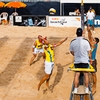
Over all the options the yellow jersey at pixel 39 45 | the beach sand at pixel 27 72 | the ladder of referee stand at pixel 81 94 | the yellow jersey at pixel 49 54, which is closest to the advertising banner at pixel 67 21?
the beach sand at pixel 27 72

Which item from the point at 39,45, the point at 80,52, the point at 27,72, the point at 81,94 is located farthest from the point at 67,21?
the point at 81,94

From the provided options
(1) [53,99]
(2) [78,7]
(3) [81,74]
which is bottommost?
(1) [53,99]

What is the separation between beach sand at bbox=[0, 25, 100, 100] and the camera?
11930 mm

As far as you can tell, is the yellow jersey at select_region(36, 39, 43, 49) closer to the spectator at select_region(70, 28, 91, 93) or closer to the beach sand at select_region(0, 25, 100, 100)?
the beach sand at select_region(0, 25, 100, 100)

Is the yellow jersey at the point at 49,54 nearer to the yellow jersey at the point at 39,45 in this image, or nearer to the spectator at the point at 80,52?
the spectator at the point at 80,52

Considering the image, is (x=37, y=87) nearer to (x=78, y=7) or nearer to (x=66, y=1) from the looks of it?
(x=66, y=1)

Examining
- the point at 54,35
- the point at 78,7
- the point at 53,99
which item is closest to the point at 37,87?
the point at 53,99

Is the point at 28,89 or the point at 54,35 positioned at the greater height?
the point at 54,35

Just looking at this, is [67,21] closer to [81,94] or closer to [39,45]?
[39,45]

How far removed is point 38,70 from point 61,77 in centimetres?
121

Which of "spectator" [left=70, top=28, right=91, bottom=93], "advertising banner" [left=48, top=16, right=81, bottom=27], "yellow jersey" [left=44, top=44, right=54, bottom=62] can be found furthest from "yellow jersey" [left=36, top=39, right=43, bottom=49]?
"advertising banner" [left=48, top=16, right=81, bottom=27]

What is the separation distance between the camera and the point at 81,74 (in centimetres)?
921

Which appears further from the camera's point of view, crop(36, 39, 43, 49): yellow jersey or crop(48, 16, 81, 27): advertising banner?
crop(48, 16, 81, 27): advertising banner

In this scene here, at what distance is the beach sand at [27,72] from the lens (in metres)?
11.9
